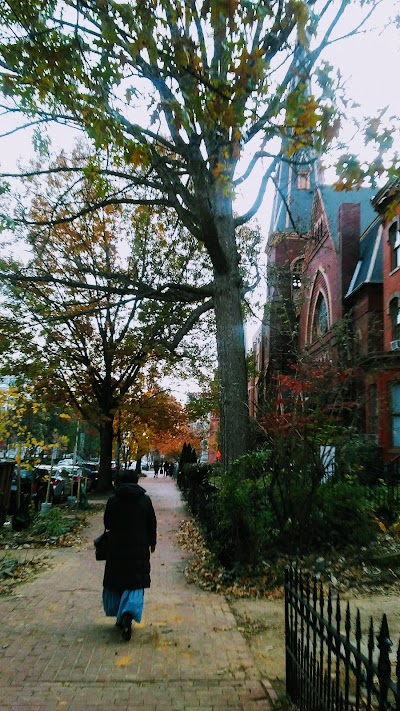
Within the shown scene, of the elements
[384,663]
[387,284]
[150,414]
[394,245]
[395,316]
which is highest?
[394,245]

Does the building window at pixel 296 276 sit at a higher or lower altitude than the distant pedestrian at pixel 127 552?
higher

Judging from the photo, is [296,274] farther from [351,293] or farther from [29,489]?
[29,489]

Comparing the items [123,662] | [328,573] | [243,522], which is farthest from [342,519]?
[123,662]

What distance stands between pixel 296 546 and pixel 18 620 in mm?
3743

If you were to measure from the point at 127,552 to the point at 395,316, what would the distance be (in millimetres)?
17112

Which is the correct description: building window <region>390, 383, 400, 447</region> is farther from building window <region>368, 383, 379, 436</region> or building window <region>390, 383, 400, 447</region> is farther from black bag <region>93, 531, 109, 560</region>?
black bag <region>93, 531, 109, 560</region>

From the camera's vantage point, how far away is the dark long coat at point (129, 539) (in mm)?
5207

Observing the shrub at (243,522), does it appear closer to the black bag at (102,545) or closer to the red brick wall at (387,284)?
the black bag at (102,545)

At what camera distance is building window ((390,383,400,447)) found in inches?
743

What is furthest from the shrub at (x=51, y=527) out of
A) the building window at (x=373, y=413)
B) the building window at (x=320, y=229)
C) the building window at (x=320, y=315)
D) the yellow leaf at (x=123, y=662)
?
the building window at (x=320, y=229)

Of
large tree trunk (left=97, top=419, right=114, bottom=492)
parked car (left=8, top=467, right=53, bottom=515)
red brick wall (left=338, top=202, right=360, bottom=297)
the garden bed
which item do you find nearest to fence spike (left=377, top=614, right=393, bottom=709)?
the garden bed

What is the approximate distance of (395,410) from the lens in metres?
19.0

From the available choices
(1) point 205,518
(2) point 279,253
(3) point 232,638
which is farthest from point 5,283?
(2) point 279,253

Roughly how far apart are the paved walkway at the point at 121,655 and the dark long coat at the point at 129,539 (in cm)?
51
